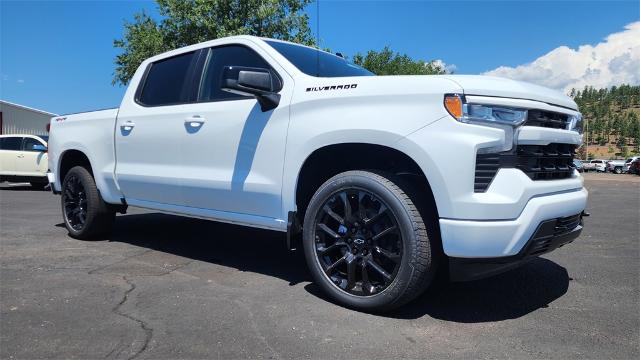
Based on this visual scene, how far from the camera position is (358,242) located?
10.9ft

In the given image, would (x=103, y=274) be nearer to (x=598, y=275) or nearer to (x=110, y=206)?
(x=110, y=206)

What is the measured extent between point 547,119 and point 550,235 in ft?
2.38

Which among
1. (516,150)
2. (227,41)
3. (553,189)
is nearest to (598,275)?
(553,189)

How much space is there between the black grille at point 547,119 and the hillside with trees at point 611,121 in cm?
8351

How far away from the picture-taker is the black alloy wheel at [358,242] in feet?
10.6

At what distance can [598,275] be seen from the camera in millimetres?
4285

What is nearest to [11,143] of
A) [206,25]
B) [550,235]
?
[206,25]

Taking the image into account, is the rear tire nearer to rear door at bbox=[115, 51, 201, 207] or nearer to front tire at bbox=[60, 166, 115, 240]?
front tire at bbox=[60, 166, 115, 240]

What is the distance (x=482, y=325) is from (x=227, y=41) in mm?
3113

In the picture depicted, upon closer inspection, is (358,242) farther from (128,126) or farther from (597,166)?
(597,166)

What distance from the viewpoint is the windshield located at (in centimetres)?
414

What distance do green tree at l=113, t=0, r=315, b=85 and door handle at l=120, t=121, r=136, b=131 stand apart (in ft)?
55.8

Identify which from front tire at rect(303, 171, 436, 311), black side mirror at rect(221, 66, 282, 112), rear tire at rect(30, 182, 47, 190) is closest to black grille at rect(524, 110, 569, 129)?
front tire at rect(303, 171, 436, 311)

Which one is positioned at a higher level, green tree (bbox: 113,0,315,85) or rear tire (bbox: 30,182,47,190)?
green tree (bbox: 113,0,315,85)
